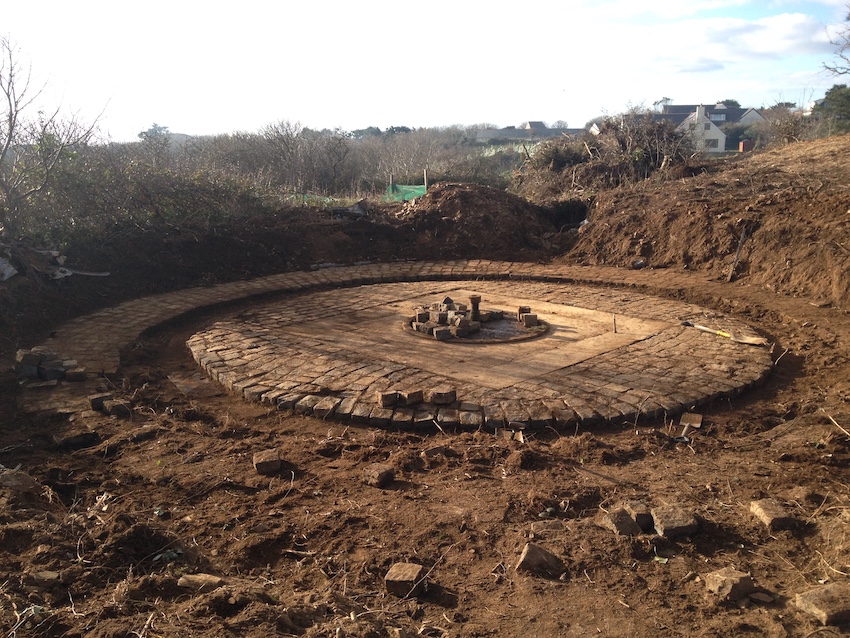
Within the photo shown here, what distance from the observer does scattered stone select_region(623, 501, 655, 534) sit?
3.25 m

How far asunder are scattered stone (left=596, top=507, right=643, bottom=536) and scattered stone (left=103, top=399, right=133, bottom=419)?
3950 millimetres

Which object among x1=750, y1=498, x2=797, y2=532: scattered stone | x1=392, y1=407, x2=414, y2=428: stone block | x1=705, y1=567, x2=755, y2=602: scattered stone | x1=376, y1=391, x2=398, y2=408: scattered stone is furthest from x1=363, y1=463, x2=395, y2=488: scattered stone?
x1=750, y1=498, x2=797, y2=532: scattered stone

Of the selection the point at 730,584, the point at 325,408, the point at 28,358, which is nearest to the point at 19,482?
the point at 325,408

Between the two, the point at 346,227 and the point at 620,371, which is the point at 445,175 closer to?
the point at 346,227

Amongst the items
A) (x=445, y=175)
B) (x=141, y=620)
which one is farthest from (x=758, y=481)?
(x=445, y=175)

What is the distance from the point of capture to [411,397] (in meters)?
4.95

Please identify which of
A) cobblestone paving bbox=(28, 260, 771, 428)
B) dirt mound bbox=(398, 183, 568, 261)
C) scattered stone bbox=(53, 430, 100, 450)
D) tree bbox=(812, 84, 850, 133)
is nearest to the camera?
scattered stone bbox=(53, 430, 100, 450)

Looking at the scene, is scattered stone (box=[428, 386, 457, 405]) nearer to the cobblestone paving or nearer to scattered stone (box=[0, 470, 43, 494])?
the cobblestone paving

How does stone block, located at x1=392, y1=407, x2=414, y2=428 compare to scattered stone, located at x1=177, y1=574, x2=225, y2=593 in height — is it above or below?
below

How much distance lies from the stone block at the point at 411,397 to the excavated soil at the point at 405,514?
1.19ft

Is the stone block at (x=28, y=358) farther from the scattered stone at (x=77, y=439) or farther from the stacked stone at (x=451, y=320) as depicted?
the stacked stone at (x=451, y=320)

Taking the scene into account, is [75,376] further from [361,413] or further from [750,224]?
[750,224]

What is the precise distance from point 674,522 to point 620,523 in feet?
0.93

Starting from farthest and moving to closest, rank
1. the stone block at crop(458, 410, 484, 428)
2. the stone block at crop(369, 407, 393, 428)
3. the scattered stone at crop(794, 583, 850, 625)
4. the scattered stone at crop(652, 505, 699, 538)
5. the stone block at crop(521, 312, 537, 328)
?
the stone block at crop(521, 312, 537, 328) < the stone block at crop(369, 407, 393, 428) < the stone block at crop(458, 410, 484, 428) < the scattered stone at crop(652, 505, 699, 538) < the scattered stone at crop(794, 583, 850, 625)
